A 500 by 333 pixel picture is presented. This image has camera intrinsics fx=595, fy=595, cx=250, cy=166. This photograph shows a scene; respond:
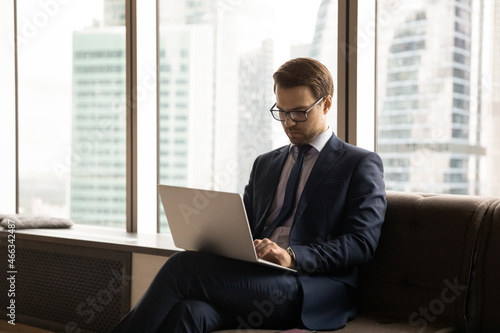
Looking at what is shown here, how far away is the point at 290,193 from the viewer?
219 centimetres

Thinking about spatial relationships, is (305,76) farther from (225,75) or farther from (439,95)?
(225,75)

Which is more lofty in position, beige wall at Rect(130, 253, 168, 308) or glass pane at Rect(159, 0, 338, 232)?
glass pane at Rect(159, 0, 338, 232)

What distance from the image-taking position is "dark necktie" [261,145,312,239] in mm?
2174

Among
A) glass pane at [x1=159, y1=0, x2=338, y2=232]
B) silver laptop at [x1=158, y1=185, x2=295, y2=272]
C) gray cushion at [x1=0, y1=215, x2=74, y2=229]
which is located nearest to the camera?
silver laptop at [x1=158, y1=185, x2=295, y2=272]

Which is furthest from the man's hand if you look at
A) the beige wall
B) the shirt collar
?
the beige wall

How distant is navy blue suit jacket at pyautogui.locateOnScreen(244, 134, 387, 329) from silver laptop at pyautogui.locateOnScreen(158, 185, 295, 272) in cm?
14

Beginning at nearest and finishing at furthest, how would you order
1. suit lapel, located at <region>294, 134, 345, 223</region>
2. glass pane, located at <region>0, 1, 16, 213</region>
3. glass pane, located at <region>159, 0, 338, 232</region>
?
suit lapel, located at <region>294, 134, 345, 223</region> → glass pane, located at <region>159, 0, 338, 232</region> → glass pane, located at <region>0, 1, 16, 213</region>

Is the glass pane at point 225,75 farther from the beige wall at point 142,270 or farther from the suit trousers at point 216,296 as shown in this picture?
the suit trousers at point 216,296

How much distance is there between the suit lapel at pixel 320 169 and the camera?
6.89ft

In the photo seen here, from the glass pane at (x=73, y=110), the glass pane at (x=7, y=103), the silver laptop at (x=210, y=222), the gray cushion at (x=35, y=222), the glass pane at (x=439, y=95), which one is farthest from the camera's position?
the glass pane at (x=7, y=103)

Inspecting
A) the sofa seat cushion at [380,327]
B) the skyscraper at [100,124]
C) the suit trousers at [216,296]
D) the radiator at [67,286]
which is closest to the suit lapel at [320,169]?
the suit trousers at [216,296]

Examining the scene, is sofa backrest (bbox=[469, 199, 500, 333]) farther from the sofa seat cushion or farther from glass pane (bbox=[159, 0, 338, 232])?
glass pane (bbox=[159, 0, 338, 232])

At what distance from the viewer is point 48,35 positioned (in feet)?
13.0

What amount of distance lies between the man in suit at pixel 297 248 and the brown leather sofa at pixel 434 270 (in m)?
0.09
